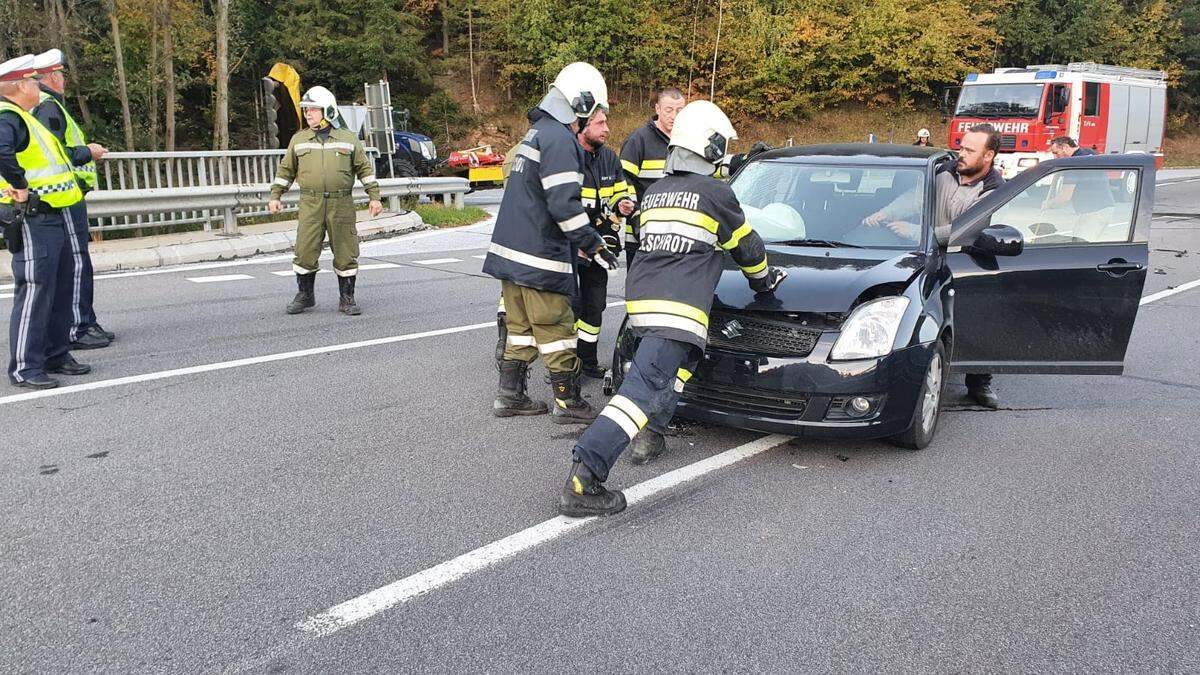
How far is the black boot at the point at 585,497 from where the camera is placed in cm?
395

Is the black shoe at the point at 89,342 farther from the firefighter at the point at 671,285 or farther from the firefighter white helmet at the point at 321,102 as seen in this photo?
the firefighter at the point at 671,285

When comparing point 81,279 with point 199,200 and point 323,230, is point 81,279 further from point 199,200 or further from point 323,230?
point 199,200

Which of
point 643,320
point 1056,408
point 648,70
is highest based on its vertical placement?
point 648,70

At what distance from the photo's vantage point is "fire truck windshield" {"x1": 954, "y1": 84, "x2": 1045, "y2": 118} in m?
21.9

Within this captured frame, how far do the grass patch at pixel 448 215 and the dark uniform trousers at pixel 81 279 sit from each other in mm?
8335

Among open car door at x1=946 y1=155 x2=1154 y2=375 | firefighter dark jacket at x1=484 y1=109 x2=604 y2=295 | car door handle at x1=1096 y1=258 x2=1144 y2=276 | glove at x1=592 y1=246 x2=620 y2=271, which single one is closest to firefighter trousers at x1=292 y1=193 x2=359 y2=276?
firefighter dark jacket at x1=484 y1=109 x2=604 y2=295

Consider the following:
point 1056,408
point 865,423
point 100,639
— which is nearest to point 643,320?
point 865,423

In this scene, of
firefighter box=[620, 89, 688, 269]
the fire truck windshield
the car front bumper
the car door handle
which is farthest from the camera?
the fire truck windshield

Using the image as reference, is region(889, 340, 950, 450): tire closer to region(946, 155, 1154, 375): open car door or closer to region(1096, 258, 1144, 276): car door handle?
region(946, 155, 1154, 375): open car door

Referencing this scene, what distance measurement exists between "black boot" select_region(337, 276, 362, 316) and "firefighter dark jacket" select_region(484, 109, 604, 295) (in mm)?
3383

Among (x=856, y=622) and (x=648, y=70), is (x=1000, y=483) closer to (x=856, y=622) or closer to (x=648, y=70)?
(x=856, y=622)

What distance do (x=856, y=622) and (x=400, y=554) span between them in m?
1.68

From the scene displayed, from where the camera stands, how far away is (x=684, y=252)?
4059 mm

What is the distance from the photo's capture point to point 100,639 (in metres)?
3.00
